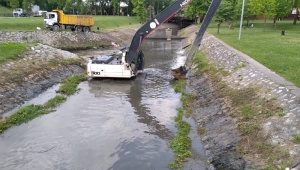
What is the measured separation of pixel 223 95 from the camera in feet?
51.2

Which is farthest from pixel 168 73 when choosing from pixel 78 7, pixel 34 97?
pixel 78 7

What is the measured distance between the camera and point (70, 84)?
20.6 metres

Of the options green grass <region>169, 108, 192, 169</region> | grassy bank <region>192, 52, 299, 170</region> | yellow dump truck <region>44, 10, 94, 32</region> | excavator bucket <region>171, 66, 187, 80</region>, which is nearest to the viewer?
grassy bank <region>192, 52, 299, 170</region>

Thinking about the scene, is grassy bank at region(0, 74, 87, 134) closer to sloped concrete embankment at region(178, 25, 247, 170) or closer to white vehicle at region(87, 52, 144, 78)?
white vehicle at region(87, 52, 144, 78)

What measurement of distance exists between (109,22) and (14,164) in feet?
194

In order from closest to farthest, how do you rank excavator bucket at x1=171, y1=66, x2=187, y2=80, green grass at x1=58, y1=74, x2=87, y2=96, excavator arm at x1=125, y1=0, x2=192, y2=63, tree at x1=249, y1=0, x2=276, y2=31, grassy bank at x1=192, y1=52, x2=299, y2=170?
grassy bank at x1=192, y1=52, x2=299, y2=170 < green grass at x1=58, y1=74, x2=87, y2=96 < excavator arm at x1=125, y1=0, x2=192, y2=63 < excavator bucket at x1=171, y1=66, x2=187, y2=80 < tree at x1=249, y1=0, x2=276, y2=31

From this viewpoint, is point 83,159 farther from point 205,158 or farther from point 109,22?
point 109,22

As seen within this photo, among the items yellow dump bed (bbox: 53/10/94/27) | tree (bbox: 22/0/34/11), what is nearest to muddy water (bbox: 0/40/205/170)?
yellow dump bed (bbox: 53/10/94/27)

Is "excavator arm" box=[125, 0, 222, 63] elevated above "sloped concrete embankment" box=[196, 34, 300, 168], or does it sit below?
above

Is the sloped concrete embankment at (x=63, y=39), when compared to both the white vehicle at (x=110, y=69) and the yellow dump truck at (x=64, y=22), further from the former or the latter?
the white vehicle at (x=110, y=69)

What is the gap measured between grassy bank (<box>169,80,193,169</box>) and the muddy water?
0.93ft

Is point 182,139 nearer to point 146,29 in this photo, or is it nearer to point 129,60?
point 129,60

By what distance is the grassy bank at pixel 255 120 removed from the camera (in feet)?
28.8

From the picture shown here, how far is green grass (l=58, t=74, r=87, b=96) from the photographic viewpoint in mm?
19078
